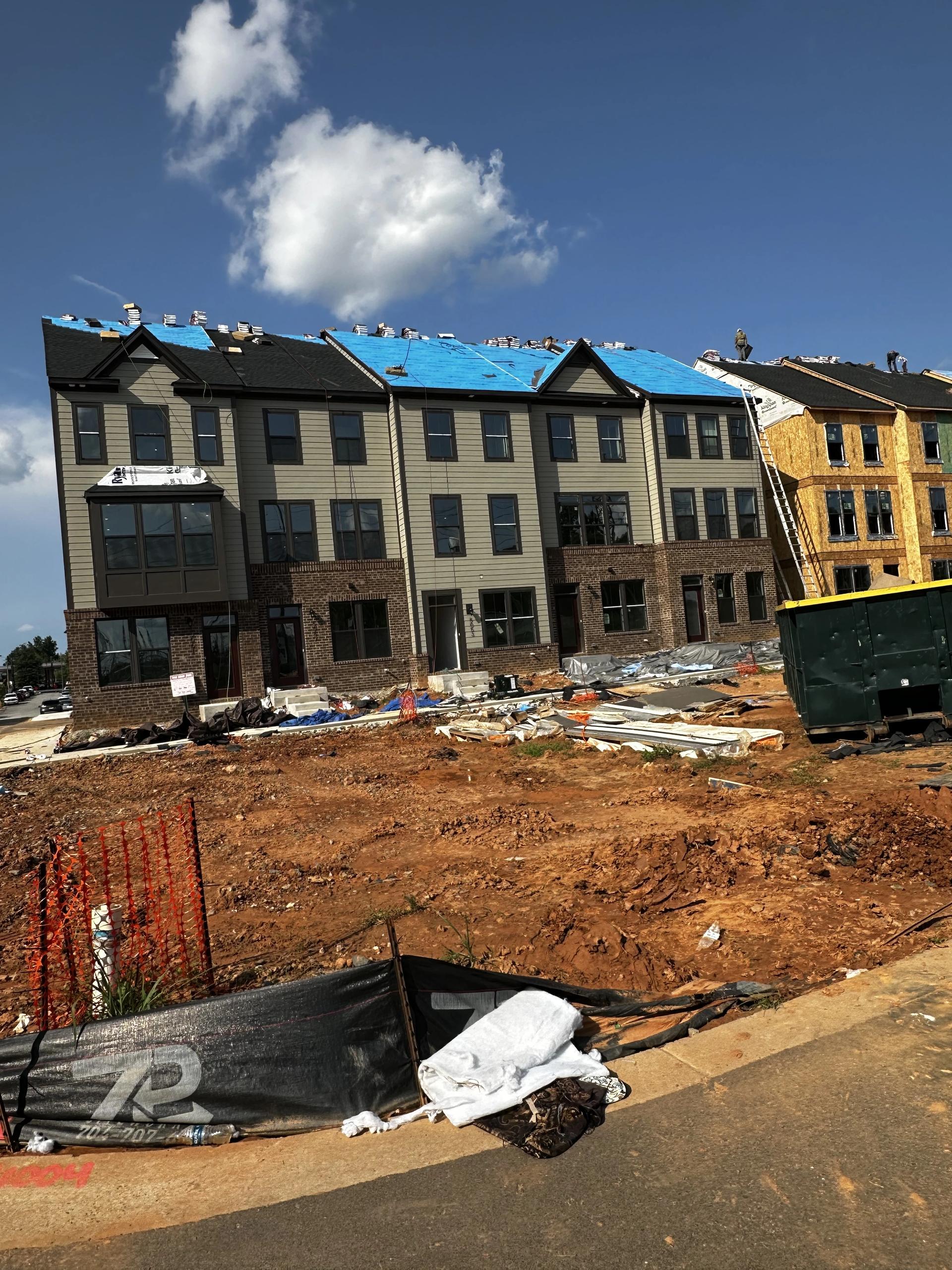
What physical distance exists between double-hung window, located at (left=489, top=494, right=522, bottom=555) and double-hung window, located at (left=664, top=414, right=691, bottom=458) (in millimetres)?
7478

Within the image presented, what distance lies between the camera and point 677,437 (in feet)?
103

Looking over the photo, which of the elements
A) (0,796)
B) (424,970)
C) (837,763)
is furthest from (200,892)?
(0,796)

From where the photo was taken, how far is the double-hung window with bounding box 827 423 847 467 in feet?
115

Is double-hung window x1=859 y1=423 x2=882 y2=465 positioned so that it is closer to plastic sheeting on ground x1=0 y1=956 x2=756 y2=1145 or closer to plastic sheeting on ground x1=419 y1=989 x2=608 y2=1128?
plastic sheeting on ground x1=419 y1=989 x2=608 y2=1128

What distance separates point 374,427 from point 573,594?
9.64 m

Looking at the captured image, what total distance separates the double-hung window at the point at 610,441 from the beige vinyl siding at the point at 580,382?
107cm

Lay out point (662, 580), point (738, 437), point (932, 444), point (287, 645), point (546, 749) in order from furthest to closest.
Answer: point (932, 444) → point (738, 437) → point (662, 580) → point (287, 645) → point (546, 749)

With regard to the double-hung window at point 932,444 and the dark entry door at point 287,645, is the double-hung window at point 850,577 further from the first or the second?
the dark entry door at point 287,645

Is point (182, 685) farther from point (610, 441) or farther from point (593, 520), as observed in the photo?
point (610, 441)

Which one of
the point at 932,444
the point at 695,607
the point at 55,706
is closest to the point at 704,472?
the point at 695,607

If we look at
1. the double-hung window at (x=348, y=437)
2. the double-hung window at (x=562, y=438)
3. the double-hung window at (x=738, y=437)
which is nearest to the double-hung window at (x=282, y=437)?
the double-hung window at (x=348, y=437)

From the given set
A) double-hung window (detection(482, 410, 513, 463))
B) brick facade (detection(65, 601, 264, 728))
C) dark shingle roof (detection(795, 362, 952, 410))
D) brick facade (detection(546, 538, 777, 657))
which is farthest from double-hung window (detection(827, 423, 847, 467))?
brick facade (detection(65, 601, 264, 728))

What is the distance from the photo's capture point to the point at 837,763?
1146 centimetres

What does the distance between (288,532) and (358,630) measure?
3999 mm
